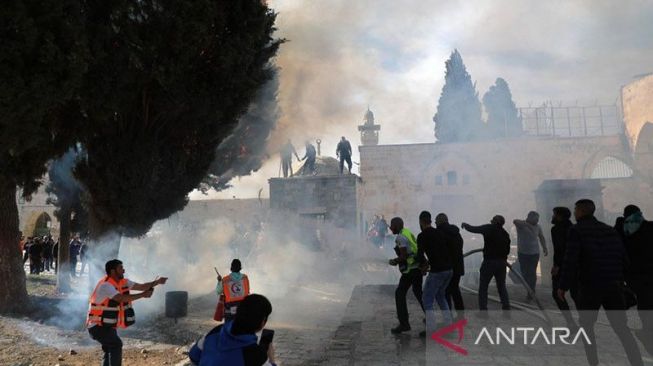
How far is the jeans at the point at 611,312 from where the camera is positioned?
3646 mm

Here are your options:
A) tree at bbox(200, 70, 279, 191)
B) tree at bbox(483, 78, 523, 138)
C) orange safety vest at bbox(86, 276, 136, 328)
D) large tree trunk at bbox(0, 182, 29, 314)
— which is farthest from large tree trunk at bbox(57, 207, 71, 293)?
tree at bbox(483, 78, 523, 138)

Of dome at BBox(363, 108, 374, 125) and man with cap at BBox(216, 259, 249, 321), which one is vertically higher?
dome at BBox(363, 108, 374, 125)

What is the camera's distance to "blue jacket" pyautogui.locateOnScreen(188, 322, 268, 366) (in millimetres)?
2098

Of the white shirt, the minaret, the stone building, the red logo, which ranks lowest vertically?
the red logo

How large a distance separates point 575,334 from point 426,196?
22565 mm

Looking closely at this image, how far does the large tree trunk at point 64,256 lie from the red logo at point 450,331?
436 inches

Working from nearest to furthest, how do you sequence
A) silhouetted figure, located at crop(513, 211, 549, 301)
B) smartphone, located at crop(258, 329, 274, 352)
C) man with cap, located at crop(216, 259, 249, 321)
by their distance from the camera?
smartphone, located at crop(258, 329, 274, 352), man with cap, located at crop(216, 259, 249, 321), silhouetted figure, located at crop(513, 211, 549, 301)

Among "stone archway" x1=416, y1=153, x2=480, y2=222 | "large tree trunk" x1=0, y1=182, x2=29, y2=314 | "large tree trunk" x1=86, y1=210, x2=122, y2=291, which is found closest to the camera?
"large tree trunk" x1=86, y1=210, x2=122, y2=291

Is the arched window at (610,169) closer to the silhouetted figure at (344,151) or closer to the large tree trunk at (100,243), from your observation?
the silhouetted figure at (344,151)

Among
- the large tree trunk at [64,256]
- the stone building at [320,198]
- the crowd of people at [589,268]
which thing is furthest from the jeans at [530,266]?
the stone building at [320,198]

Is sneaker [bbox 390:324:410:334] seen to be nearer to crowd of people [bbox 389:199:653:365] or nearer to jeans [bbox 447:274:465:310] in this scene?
crowd of people [bbox 389:199:653:365]

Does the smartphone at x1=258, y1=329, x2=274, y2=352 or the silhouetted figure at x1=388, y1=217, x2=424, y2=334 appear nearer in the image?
the smartphone at x1=258, y1=329, x2=274, y2=352

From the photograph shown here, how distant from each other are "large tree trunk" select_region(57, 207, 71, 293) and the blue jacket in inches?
481

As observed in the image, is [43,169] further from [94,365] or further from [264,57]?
[264,57]
